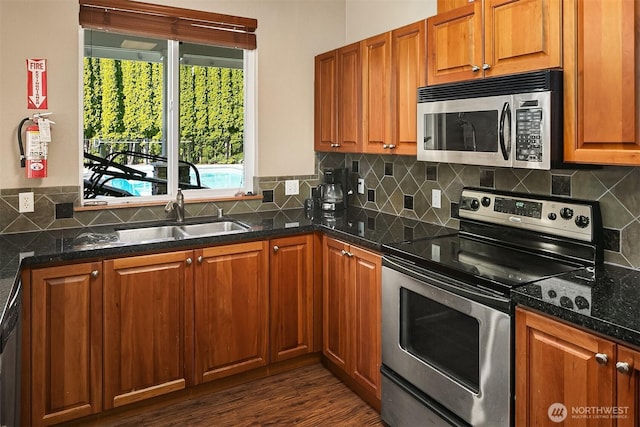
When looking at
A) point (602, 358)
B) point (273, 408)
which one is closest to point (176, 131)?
point (273, 408)

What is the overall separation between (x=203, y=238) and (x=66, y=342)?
81cm

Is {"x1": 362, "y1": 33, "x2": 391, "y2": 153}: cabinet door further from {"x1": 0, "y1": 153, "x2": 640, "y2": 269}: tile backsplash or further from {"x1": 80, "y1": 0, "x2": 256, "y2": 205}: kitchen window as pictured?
{"x1": 80, "y1": 0, "x2": 256, "y2": 205}: kitchen window

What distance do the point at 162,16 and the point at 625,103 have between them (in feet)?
8.43

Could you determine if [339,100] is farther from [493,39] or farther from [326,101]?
[493,39]

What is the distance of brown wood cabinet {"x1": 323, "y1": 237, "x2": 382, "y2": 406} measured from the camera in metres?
2.53

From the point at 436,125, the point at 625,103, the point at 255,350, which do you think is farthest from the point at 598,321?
the point at 255,350

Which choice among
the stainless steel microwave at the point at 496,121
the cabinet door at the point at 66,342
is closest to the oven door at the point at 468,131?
the stainless steel microwave at the point at 496,121

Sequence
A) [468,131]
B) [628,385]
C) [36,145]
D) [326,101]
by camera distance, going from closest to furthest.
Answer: [628,385]
[468,131]
[36,145]
[326,101]

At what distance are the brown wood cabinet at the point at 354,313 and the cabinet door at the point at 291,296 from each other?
11 centimetres

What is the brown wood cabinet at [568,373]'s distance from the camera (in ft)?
4.52

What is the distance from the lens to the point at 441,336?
81.2 inches

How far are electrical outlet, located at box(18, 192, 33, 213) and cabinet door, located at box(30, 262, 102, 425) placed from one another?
26.2 inches

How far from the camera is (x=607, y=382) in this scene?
4.64 feet

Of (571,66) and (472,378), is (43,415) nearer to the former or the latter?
(472,378)
